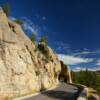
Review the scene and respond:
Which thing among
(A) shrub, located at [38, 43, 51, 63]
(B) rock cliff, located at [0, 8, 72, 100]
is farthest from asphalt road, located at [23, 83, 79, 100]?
(A) shrub, located at [38, 43, 51, 63]

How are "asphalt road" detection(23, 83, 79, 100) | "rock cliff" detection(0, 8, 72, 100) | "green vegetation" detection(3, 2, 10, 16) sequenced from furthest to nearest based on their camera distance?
"green vegetation" detection(3, 2, 10, 16), "asphalt road" detection(23, 83, 79, 100), "rock cliff" detection(0, 8, 72, 100)

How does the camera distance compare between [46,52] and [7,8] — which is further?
[46,52]

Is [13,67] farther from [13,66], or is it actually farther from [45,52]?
[45,52]

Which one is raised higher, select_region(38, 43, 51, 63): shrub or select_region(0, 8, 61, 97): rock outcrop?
select_region(38, 43, 51, 63): shrub

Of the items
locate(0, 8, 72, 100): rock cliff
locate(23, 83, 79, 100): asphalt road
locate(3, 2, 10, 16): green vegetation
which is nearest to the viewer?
locate(0, 8, 72, 100): rock cliff

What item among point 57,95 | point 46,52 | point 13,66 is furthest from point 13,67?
point 46,52

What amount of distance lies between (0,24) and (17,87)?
23.4 ft

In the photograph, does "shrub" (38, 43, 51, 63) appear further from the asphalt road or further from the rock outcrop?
the rock outcrop

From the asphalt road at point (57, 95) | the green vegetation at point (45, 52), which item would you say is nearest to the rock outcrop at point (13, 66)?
the asphalt road at point (57, 95)

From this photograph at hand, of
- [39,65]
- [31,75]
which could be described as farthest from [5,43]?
[39,65]

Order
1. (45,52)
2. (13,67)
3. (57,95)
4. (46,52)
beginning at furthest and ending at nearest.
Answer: (45,52) → (46,52) → (57,95) → (13,67)

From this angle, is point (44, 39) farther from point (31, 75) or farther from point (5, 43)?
point (5, 43)

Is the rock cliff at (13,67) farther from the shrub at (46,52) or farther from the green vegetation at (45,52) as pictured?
the green vegetation at (45,52)

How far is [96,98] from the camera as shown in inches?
783
